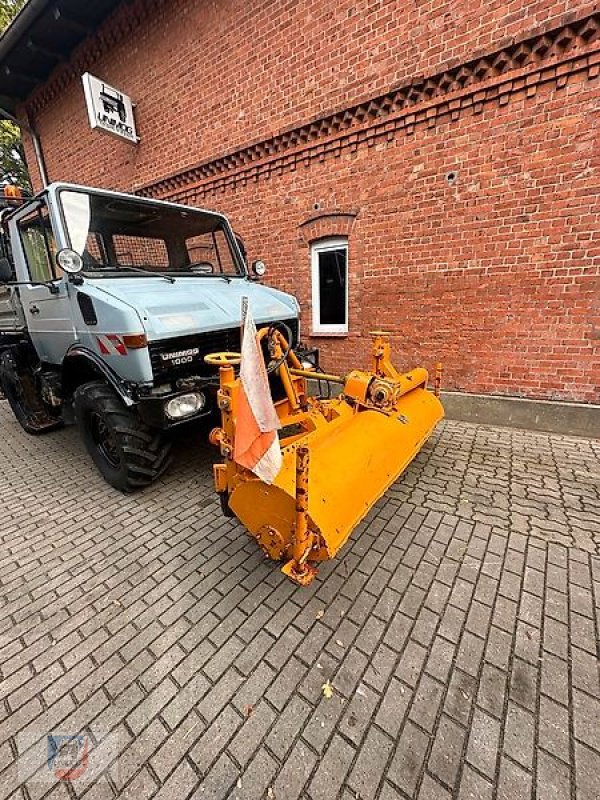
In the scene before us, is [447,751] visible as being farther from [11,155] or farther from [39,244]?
[11,155]

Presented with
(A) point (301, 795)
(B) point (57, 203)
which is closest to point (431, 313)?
(B) point (57, 203)

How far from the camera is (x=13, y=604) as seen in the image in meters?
2.18

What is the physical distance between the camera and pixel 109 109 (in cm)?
666

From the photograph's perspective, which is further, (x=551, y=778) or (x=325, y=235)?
(x=325, y=235)

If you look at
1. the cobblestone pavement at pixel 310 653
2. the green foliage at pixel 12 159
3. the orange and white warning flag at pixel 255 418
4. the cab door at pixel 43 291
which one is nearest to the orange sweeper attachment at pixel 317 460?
the orange and white warning flag at pixel 255 418

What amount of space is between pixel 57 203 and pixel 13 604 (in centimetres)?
308

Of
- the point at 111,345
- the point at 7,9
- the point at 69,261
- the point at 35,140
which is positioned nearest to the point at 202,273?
the point at 69,261

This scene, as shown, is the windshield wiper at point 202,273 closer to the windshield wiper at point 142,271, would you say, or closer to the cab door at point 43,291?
the windshield wiper at point 142,271

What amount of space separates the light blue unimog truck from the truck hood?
1 cm

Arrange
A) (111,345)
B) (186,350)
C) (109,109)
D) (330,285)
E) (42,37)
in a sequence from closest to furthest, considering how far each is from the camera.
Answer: (111,345), (186,350), (330,285), (109,109), (42,37)

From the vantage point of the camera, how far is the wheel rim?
334cm

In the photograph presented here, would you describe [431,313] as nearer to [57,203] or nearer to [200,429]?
[200,429]

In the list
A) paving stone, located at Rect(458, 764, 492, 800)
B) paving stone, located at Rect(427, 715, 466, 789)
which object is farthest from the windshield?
paving stone, located at Rect(458, 764, 492, 800)

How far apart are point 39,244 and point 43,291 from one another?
44 centimetres
